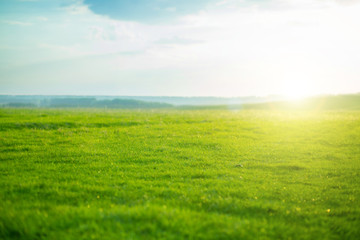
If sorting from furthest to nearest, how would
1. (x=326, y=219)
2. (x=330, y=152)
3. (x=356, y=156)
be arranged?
(x=330, y=152), (x=356, y=156), (x=326, y=219)

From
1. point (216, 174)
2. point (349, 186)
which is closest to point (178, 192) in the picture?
point (216, 174)

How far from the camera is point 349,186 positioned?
1001cm

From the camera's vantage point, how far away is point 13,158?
12.9m

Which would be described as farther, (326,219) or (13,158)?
(13,158)

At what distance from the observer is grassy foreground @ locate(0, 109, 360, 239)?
20.6 ft

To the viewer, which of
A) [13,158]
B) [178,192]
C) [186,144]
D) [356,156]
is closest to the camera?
[178,192]

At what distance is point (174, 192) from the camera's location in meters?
8.68

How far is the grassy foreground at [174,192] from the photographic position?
629 cm

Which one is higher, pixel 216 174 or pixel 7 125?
pixel 7 125

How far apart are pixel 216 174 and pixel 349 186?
5.73 m

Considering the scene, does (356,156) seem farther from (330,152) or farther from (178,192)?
(178,192)

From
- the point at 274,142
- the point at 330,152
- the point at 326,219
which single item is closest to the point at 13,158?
the point at 326,219

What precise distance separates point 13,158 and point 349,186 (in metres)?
17.0

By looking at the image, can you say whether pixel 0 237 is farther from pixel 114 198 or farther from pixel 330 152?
pixel 330 152
